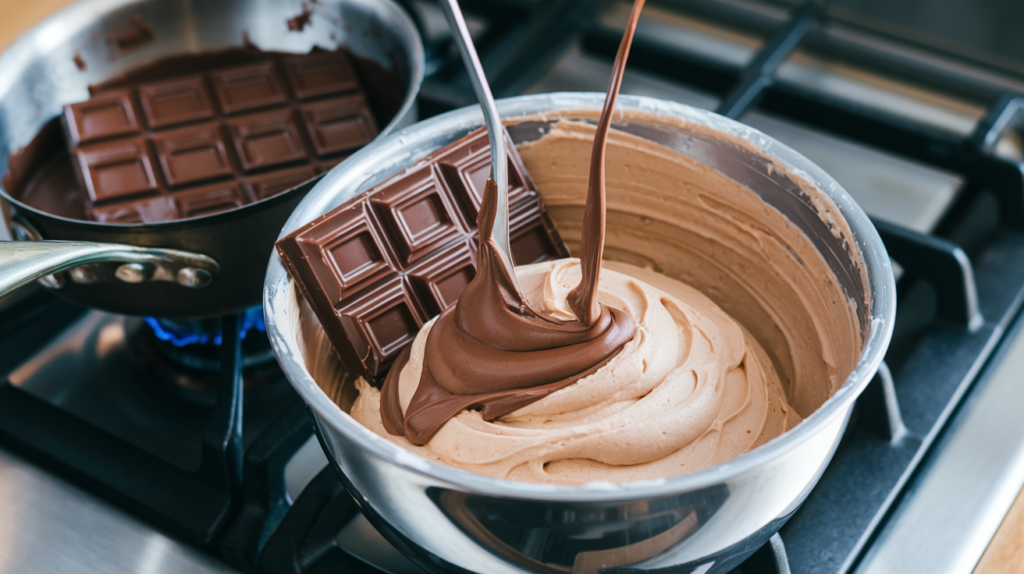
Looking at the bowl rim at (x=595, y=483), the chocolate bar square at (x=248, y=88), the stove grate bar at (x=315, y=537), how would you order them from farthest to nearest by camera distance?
the chocolate bar square at (x=248, y=88) < the stove grate bar at (x=315, y=537) < the bowl rim at (x=595, y=483)

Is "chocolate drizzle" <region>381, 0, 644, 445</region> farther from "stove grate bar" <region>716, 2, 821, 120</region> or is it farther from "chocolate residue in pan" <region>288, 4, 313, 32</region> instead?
"chocolate residue in pan" <region>288, 4, 313, 32</region>

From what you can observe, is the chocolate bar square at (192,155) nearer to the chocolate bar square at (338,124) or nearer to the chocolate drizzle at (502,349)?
the chocolate bar square at (338,124)

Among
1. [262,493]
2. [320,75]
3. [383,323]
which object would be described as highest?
[320,75]

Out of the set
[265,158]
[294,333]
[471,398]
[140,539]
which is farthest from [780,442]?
[265,158]

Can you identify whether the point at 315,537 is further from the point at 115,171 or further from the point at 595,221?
the point at 115,171

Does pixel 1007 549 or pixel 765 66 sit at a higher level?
pixel 765 66

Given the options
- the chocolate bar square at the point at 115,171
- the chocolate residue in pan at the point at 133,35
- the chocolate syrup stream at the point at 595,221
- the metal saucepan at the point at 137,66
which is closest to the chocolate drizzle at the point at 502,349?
the chocolate syrup stream at the point at 595,221

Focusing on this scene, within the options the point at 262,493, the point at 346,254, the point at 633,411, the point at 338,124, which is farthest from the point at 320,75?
the point at 633,411
